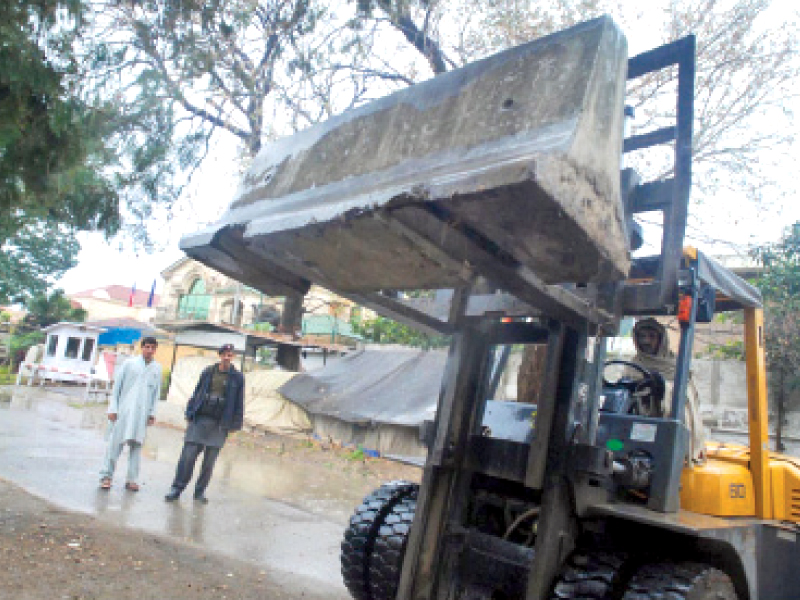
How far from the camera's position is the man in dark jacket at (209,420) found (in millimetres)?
7234

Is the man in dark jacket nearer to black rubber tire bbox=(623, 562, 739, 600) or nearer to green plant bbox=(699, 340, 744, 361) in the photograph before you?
black rubber tire bbox=(623, 562, 739, 600)

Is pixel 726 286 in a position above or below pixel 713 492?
above

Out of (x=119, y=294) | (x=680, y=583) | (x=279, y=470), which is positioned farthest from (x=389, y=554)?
(x=119, y=294)

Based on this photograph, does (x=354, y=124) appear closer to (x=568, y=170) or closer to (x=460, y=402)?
(x=568, y=170)

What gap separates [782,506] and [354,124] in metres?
3.23

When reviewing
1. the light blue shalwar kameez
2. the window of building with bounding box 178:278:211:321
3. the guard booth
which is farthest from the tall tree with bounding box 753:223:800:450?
the window of building with bounding box 178:278:211:321

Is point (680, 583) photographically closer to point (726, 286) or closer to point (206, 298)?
point (726, 286)

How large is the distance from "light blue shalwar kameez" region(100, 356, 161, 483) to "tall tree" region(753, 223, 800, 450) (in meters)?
8.92

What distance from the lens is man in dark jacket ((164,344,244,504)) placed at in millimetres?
7234

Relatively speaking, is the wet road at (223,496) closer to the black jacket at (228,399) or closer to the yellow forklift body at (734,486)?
the black jacket at (228,399)

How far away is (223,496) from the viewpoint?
7.99 meters

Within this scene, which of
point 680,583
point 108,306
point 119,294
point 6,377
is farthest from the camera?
point 119,294

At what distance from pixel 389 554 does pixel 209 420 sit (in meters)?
3.85

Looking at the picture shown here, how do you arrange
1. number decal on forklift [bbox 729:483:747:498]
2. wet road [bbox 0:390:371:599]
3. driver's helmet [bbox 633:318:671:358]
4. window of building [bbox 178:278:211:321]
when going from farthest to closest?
window of building [bbox 178:278:211:321] → wet road [bbox 0:390:371:599] → driver's helmet [bbox 633:318:671:358] → number decal on forklift [bbox 729:483:747:498]
